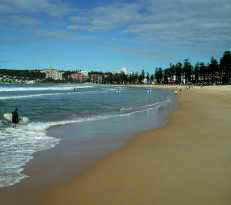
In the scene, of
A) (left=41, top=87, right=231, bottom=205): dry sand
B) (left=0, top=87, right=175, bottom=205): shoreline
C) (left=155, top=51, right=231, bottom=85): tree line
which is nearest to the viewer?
(left=41, top=87, right=231, bottom=205): dry sand

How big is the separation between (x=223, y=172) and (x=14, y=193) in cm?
421

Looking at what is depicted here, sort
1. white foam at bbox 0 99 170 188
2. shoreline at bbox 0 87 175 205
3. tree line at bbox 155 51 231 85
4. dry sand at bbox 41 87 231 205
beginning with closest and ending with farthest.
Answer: dry sand at bbox 41 87 231 205, shoreline at bbox 0 87 175 205, white foam at bbox 0 99 170 188, tree line at bbox 155 51 231 85

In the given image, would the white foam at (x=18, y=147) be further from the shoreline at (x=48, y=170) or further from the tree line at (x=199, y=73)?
the tree line at (x=199, y=73)

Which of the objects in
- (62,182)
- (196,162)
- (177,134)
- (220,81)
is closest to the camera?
(62,182)

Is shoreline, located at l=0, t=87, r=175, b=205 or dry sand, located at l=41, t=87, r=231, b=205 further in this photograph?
shoreline, located at l=0, t=87, r=175, b=205

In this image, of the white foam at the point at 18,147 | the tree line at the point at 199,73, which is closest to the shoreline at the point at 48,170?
the white foam at the point at 18,147

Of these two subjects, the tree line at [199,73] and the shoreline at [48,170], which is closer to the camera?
the shoreline at [48,170]

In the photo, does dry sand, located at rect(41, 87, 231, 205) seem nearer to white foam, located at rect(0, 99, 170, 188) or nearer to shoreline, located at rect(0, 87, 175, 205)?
shoreline, located at rect(0, 87, 175, 205)

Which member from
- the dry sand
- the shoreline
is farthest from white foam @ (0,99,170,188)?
the dry sand

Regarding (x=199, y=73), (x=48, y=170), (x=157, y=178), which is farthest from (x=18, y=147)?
(x=199, y=73)

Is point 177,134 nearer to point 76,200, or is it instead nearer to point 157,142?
point 157,142

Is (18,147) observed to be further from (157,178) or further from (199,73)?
(199,73)

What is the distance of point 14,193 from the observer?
20.3ft

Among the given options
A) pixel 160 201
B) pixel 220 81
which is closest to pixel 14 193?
pixel 160 201
